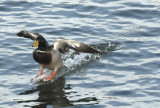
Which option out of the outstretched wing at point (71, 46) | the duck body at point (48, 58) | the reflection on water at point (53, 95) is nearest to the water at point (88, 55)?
the reflection on water at point (53, 95)

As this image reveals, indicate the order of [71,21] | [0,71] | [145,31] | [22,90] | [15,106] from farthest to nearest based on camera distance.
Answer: [71,21] → [145,31] → [0,71] → [22,90] → [15,106]

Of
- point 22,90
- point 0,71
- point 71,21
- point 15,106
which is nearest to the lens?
point 15,106

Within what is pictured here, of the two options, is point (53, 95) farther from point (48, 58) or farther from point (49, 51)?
point (49, 51)

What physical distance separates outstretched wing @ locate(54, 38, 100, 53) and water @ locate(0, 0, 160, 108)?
72cm

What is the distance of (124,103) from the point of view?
27.0 feet

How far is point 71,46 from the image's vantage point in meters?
9.22

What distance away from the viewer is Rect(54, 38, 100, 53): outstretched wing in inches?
354

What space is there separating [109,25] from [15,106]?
546cm

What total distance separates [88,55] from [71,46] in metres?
1.82

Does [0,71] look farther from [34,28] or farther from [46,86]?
[34,28]

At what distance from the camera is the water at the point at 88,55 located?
859cm

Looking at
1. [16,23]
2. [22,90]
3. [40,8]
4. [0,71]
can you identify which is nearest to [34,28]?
[16,23]

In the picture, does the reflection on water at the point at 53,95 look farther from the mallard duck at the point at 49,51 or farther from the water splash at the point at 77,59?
the mallard duck at the point at 49,51

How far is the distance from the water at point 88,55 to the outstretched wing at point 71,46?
2.36 ft
